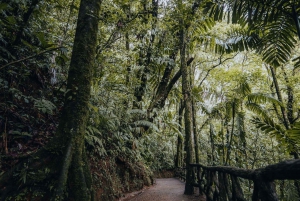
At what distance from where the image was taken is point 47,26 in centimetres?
468

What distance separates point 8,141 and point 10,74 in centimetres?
132

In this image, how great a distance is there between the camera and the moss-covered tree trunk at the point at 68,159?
7.69ft

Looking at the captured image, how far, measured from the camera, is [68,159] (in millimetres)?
2529

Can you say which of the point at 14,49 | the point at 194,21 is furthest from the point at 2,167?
the point at 194,21

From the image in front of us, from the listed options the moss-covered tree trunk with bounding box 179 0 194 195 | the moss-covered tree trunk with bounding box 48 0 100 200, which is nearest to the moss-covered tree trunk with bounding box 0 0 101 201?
the moss-covered tree trunk with bounding box 48 0 100 200

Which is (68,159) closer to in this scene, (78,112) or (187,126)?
(78,112)

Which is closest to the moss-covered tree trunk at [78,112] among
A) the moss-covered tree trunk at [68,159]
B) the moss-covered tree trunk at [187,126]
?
the moss-covered tree trunk at [68,159]

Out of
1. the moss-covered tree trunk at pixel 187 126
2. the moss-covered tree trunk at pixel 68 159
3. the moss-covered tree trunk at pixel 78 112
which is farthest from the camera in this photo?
the moss-covered tree trunk at pixel 187 126

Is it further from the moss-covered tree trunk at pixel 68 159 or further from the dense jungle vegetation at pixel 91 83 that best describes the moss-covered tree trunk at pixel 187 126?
the moss-covered tree trunk at pixel 68 159

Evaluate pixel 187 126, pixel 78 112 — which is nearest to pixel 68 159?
pixel 78 112

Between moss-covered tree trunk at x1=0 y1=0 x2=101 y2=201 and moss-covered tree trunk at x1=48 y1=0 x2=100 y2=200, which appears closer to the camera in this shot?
moss-covered tree trunk at x1=0 y1=0 x2=101 y2=201

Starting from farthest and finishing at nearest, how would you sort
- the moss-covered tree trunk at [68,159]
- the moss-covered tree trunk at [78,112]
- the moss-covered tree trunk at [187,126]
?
1. the moss-covered tree trunk at [187,126]
2. the moss-covered tree trunk at [78,112]
3. the moss-covered tree trunk at [68,159]

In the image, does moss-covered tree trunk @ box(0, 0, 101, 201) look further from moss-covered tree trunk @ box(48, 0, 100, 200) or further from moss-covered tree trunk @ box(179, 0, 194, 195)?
moss-covered tree trunk @ box(179, 0, 194, 195)

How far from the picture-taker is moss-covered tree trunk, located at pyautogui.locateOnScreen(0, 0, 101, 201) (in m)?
2.34
